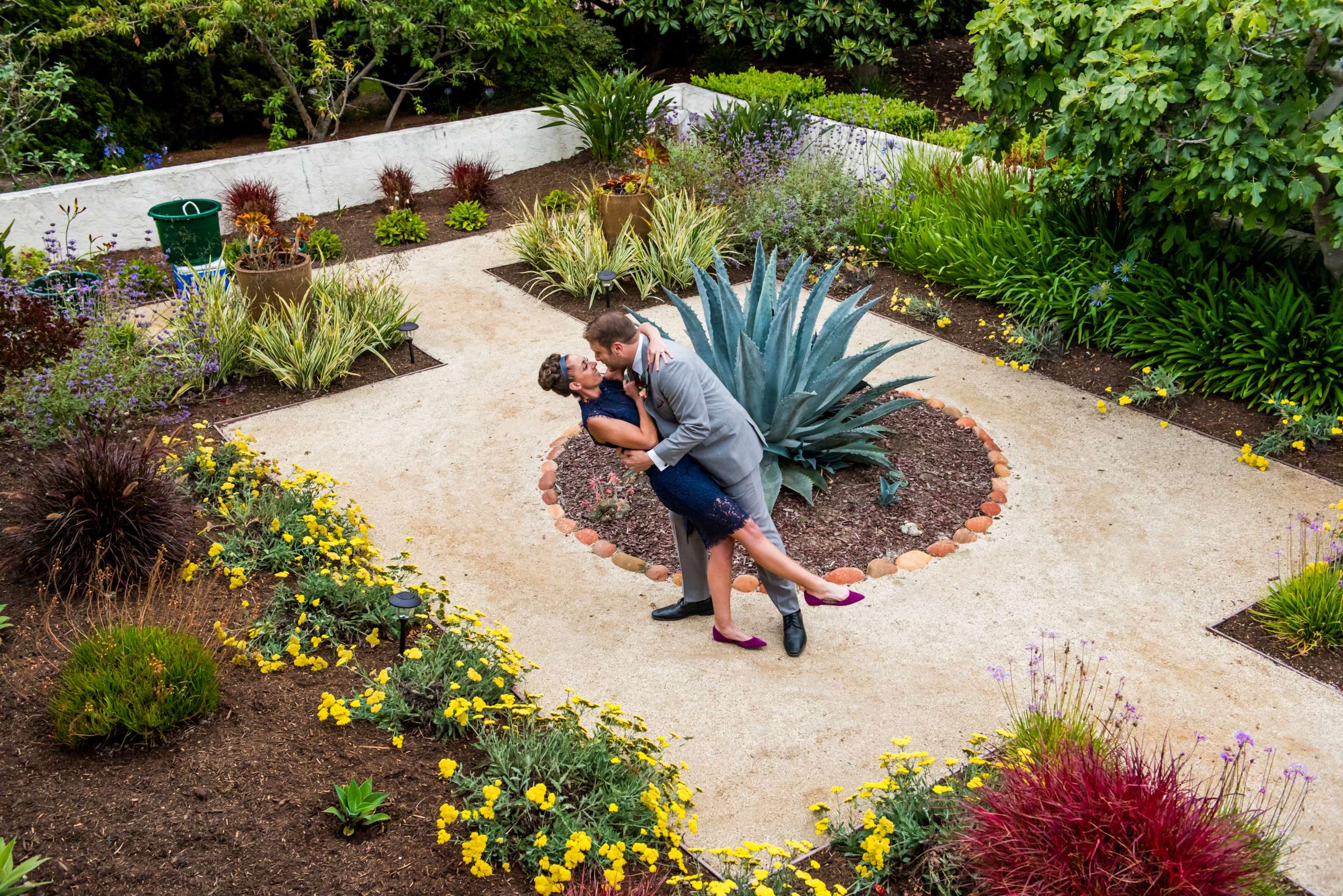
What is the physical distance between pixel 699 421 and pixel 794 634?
1054 millimetres

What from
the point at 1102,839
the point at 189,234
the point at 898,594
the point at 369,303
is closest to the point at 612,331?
the point at 898,594

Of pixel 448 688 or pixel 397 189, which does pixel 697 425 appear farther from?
pixel 397 189

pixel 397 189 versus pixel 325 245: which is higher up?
pixel 397 189

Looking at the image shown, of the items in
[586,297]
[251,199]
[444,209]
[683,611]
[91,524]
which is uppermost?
[251,199]

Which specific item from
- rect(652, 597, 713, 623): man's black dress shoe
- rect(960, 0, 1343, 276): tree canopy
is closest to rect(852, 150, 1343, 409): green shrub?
rect(960, 0, 1343, 276): tree canopy

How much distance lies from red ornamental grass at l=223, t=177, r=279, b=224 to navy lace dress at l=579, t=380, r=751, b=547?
6060mm

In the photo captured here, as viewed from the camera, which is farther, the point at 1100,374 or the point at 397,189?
the point at 397,189

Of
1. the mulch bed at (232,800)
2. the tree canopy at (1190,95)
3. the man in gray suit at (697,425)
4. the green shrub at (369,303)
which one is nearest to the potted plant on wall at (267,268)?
the green shrub at (369,303)

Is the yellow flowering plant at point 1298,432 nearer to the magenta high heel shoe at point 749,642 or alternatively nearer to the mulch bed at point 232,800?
the magenta high heel shoe at point 749,642

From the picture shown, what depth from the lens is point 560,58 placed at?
11.8 metres

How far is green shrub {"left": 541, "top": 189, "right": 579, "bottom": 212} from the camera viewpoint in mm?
9664

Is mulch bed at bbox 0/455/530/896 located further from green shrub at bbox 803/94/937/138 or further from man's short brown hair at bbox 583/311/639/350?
green shrub at bbox 803/94/937/138

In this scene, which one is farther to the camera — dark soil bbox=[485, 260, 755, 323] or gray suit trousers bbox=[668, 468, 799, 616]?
dark soil bbox=[485, 260, 755, 323]

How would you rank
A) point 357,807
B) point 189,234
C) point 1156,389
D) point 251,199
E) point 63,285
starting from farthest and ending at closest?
point 251,199, point 189,234, point 63,285, point 1156,389, point 357,807
